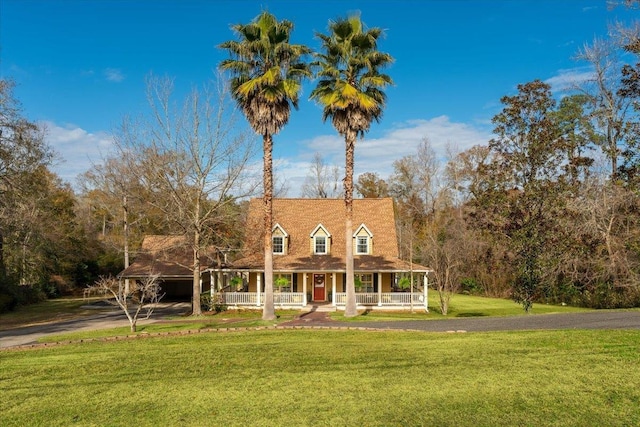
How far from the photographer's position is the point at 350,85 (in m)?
21.4

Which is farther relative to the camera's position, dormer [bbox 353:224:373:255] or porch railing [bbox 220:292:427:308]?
dormer [bbox 353:224:373:255]

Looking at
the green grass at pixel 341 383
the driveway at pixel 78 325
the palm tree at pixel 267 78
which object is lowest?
the driveway at pixel 78 325

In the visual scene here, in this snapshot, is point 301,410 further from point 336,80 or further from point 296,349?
point 336,80

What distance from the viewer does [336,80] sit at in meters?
21.8

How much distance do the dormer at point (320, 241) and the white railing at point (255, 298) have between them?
3416 mm

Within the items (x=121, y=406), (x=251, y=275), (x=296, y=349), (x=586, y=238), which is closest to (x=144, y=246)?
(x=251, y=275)

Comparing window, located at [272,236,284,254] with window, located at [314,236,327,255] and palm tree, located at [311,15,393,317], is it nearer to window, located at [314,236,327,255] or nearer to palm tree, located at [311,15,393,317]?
window, located at [314,236,327,255]

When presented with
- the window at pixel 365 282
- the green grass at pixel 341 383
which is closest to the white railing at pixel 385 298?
the window at pixel 365 282

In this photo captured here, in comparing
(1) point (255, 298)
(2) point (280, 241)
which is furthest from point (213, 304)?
(2) point (280, 241)

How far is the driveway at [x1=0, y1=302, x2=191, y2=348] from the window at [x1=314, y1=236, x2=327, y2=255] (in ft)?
30.6

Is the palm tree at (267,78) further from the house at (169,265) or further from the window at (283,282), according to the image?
the house at (169,265)

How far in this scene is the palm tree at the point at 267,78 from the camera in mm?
20172

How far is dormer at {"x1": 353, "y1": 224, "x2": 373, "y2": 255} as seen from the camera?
97.3ft

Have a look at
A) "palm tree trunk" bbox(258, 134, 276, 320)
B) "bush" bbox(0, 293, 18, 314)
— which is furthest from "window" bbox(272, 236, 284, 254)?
"bush" bbox(0, 293, 18, 314)
